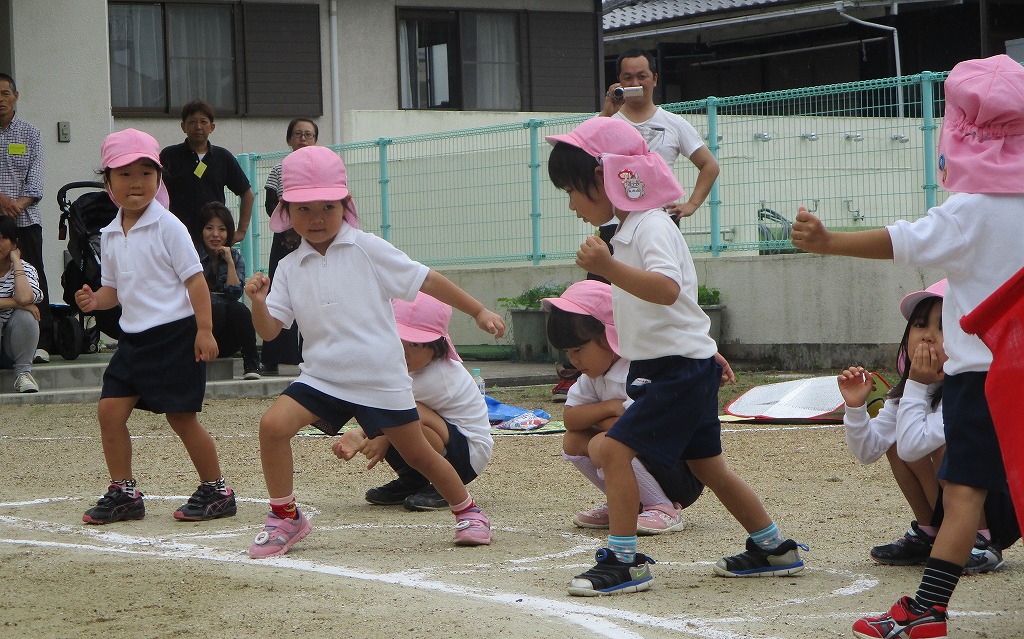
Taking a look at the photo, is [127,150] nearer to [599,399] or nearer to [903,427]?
[599,399]

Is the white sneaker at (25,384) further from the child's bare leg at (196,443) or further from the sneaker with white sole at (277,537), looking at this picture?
the sneaker with white sole at (277,537)

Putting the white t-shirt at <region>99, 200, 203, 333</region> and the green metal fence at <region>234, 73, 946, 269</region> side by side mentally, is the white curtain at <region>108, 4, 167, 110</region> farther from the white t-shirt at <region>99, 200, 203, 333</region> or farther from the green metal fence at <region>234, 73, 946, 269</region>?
the white t-shirt at <region>99, 200, 203, 333</region>

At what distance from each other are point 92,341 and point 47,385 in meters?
1.66

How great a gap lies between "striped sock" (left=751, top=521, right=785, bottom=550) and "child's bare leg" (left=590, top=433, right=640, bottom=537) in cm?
43

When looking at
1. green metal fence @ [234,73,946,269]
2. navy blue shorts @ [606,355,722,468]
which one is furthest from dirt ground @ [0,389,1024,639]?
green metal fence @ [234,73,946,269]

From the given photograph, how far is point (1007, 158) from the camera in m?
3.68

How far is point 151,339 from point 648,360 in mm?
2374

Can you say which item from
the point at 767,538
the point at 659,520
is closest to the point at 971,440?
the point at 767,538

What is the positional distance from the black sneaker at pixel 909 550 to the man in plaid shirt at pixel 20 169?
7.76m

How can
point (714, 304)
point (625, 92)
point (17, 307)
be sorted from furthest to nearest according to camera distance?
point (714, 304), point (17, 307), point (625, 92)

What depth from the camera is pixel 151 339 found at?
564cm

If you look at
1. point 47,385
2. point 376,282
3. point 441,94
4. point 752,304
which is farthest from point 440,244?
point 376,282

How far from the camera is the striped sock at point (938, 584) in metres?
3.51

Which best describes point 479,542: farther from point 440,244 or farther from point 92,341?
point 440,244
